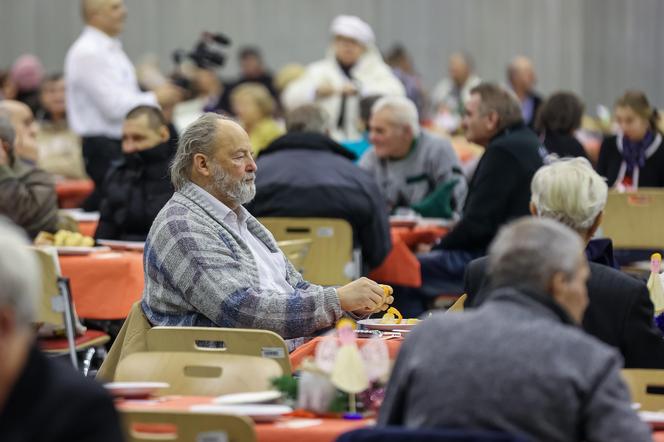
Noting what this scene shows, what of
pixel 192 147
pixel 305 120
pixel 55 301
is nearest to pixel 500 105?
pixel 305 120

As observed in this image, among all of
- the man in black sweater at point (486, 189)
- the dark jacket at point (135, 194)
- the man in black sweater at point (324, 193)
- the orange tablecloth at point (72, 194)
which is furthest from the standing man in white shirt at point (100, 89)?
the man in black sweater at point (486, 189)

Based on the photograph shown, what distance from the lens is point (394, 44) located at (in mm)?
19609

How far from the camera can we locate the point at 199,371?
413 cm

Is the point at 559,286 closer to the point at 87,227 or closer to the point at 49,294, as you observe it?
the point at 49,294

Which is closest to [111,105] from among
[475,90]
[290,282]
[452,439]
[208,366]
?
[475,90]

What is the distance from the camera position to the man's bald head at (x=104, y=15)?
32.3 feet

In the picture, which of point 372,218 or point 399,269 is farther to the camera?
point 399,269

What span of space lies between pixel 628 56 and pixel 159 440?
1767 centimetres

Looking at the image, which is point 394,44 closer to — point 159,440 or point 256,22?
point 256,22

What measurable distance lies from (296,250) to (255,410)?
121 inches

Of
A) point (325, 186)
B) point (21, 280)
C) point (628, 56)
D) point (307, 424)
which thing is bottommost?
point (628, 56)

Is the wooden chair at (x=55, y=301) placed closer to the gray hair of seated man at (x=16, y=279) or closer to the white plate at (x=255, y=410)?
the white plate at (x=255, y=410)

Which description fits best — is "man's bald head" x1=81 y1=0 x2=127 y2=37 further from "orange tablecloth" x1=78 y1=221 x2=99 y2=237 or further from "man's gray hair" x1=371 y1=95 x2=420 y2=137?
Answer: "man's gray hair" x1=371 y1=95 x2=420 y2=137

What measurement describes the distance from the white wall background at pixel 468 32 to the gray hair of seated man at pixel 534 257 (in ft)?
52.8
